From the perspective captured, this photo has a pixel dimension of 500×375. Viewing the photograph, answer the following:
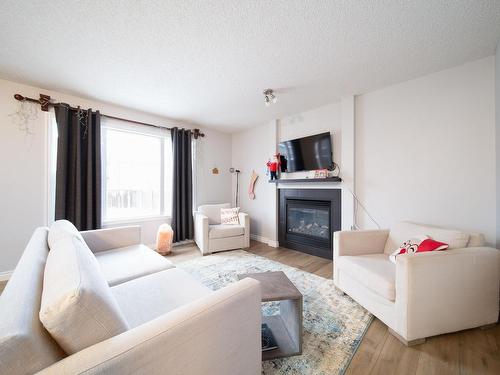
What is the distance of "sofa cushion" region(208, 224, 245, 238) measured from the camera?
3273 millimetres

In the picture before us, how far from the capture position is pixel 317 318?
1671 mm

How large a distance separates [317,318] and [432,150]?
2148 mm

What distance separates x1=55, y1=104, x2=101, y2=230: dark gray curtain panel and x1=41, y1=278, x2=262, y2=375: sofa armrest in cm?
283

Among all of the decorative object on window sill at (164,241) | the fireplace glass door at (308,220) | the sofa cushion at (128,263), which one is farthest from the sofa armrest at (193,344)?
the decorative object on window sill at (164,241)

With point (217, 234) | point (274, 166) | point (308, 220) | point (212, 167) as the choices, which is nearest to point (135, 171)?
point (212, 167)

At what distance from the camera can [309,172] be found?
10.9ft

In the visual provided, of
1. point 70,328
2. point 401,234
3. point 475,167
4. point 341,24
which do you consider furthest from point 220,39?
point 475,167

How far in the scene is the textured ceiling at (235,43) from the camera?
1437 millimetres

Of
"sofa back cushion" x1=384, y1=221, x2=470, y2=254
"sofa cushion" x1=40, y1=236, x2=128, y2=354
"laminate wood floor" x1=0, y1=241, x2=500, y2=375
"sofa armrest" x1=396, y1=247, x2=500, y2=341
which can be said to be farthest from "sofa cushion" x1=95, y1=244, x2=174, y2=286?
"sofa back cushion" x1=384, y1=221, x2=470, y2=254

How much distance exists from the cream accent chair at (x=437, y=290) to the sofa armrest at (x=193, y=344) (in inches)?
42.5

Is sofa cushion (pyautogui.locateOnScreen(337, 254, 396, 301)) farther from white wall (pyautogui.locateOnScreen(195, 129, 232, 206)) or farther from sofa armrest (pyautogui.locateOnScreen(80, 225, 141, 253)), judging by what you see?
white wall (pyautogui.locateOnScreen(195, 129, 232, 206))

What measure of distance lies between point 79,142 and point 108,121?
0.54 m

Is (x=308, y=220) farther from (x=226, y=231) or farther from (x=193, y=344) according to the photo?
(x=193, y=344)

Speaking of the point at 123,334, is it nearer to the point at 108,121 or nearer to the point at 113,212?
the point at 113,212
